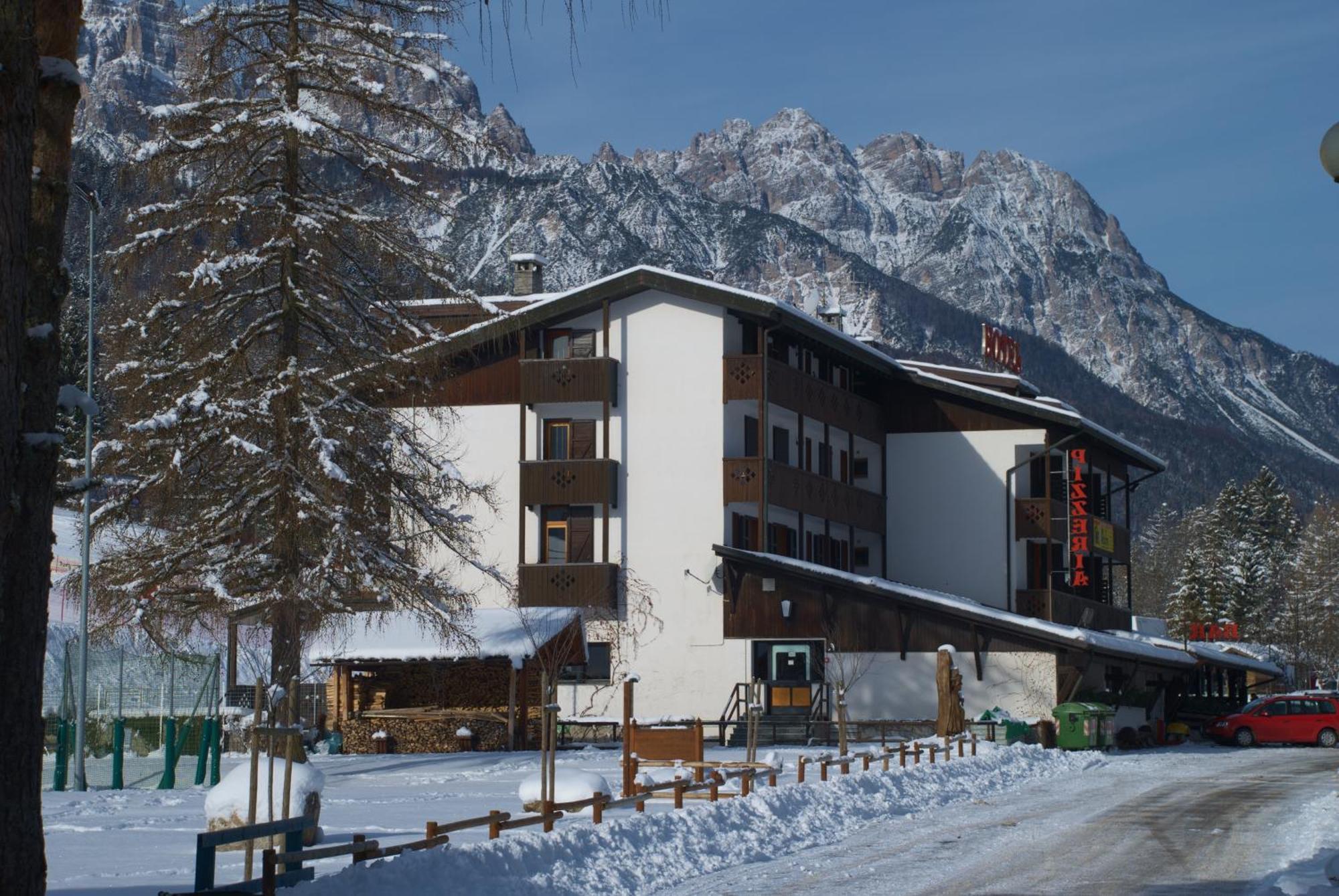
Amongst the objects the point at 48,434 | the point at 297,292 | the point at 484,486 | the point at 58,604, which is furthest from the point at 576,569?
the point at 48,434

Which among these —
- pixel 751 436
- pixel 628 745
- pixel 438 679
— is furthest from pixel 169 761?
pixel 751 436

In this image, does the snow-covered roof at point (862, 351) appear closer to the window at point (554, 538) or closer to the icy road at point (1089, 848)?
the window at point (554, 538)

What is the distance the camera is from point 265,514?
89.5 feet

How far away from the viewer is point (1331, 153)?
403 inches

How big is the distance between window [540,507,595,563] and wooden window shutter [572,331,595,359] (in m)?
4.32

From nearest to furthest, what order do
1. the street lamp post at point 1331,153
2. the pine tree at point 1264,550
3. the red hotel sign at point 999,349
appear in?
the street lamp post at point 1331,153
the red hotel sign at point 999,349
the pine tree at point 1264,550

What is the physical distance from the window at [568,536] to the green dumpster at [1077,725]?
13357 mm

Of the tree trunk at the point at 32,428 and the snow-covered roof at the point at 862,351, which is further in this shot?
the snow-covered roof at the point at 862,351

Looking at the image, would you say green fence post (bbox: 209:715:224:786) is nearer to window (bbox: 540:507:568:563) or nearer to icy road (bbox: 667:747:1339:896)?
icy road (bbox: 667:747:1339:896)

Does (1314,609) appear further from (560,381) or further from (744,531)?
(560,381)

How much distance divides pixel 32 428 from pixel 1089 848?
13.6 metres

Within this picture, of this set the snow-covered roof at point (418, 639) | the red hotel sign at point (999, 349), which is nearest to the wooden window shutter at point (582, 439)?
the snow-covered roof at point (418, 639)

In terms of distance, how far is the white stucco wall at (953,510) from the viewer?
173ft

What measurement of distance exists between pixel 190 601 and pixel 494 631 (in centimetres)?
1380
